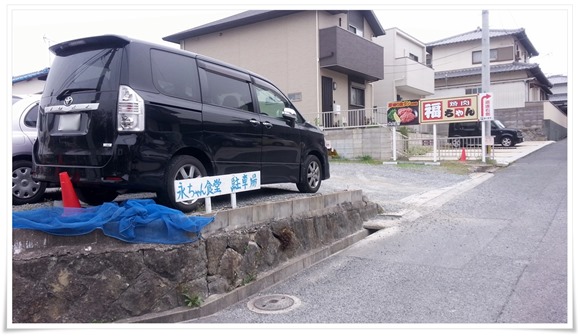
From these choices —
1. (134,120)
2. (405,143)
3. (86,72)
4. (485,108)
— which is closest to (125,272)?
(134,120)

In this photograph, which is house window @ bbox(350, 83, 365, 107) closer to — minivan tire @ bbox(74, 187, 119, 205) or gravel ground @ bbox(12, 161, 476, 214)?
gravel ground @ bbox(12, 161, 476, 214)

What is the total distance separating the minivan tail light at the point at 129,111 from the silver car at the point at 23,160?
6.19ft

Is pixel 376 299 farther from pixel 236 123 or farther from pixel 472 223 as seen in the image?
pixel 472 223

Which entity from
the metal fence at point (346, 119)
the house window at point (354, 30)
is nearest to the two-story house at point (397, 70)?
the house window at point (354, 30)

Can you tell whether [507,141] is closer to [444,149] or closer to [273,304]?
[444,149]

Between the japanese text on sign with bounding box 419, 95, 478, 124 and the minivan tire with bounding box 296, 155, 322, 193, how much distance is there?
372 inches

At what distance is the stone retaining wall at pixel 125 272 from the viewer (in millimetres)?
3471

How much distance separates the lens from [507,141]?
21656 millimetres

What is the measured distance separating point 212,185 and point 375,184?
7.41 meters

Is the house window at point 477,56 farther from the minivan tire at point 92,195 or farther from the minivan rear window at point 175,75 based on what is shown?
the minivan tire at point 92,195

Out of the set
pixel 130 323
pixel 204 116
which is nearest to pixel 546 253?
pixel 204 116

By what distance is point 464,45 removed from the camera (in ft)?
97.2

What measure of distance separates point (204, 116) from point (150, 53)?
33.6 inches

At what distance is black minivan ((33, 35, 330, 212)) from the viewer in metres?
4.07
